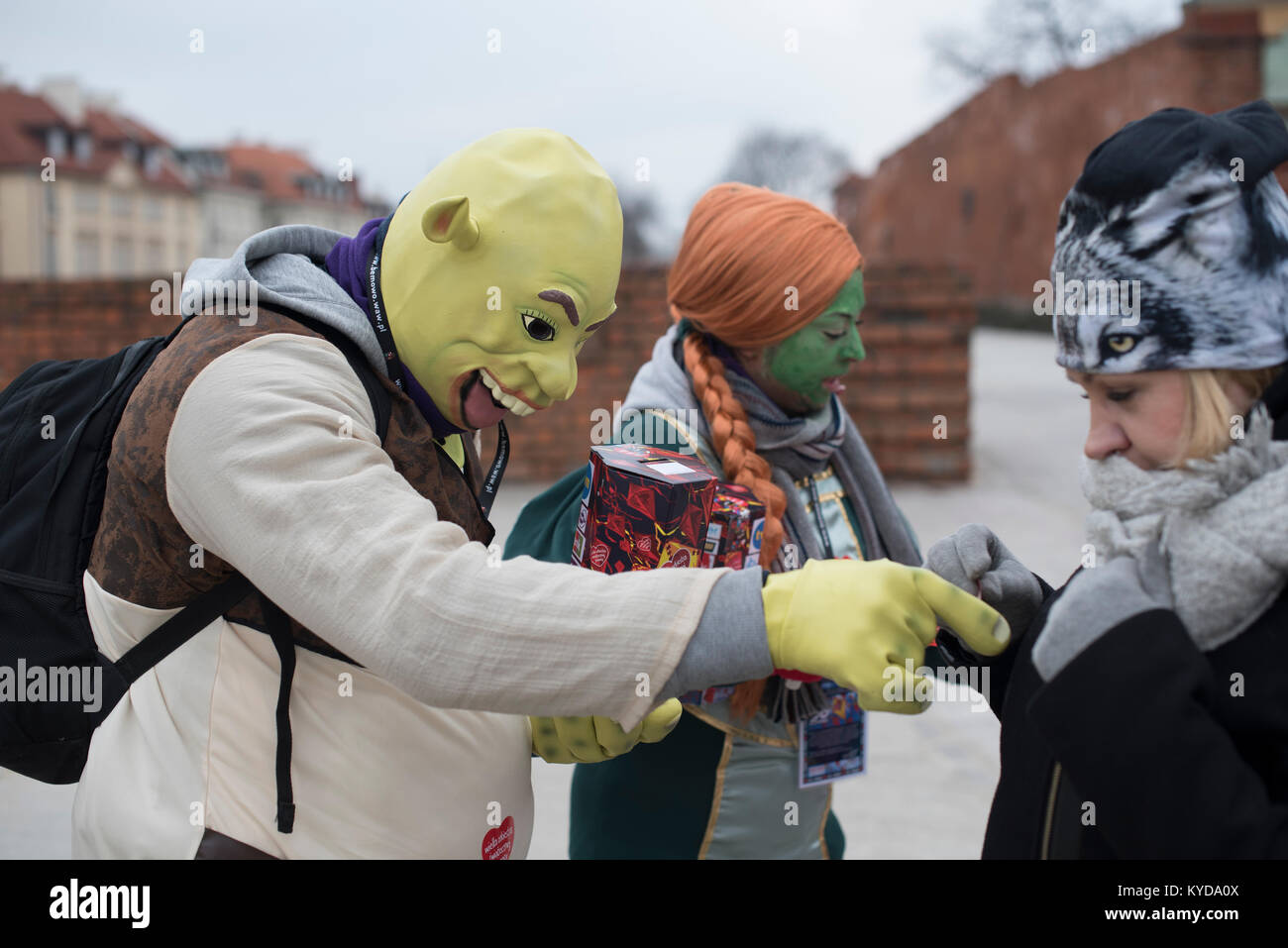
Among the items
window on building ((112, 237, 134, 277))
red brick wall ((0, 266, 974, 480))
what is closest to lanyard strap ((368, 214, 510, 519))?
red brick wall ((0, 266, 974, 480))

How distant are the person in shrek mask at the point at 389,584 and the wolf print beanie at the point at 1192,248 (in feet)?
1.17

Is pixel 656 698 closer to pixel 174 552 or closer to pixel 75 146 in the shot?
pixel 174 552

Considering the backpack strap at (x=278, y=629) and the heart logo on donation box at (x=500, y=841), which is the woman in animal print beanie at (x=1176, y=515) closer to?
the heart logo on donation box at (x=500, y=841)

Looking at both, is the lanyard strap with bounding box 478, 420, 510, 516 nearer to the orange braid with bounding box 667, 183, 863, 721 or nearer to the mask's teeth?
the mask's teeth

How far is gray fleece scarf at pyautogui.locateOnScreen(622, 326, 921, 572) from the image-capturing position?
2273 millimetres

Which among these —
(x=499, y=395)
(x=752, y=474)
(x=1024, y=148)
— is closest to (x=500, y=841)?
(x=499, y=395)

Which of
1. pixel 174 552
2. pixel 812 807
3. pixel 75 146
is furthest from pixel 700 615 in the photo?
pixel 75 146

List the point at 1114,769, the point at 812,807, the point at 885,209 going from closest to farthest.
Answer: the point at 1114,769, the point at 812,807, the point at 885,209

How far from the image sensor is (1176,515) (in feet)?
3.92

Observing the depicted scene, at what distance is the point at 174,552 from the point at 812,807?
146 centimetres

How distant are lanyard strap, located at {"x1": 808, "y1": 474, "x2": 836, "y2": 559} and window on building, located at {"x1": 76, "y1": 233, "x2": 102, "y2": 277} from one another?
42.1 m

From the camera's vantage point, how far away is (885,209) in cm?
2762

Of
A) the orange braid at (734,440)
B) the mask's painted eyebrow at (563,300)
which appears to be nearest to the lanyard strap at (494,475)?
the mask's painted eyebrow at (563,300)
